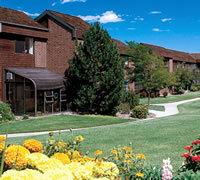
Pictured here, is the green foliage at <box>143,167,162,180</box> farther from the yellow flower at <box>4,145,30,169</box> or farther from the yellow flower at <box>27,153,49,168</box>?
the yellow flower at <box>27,153,49,168</box>

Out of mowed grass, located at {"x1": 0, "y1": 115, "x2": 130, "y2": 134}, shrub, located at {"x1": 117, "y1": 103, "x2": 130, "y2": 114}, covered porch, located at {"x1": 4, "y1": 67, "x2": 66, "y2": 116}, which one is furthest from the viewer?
shrub, located at {"x1": 117, "y1": 103, "x2": 130, "y2": 114}

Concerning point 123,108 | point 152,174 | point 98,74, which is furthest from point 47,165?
point 123,108

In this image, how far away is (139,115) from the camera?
31781 millimetres

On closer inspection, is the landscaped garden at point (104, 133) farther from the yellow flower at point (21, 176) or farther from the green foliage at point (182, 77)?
the green foliage at point (182, 77)

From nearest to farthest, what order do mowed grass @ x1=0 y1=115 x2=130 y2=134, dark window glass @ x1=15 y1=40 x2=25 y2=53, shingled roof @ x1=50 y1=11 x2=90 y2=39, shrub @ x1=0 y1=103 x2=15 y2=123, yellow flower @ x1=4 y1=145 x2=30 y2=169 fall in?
yellow flower @ x1=4 y1=145 x2=30 y2=169, mowed grass @ x1=0 y1=115 x2=130 y2=134, shrub @ x1=0 y1=103 x2=15 y2=123, dark window glass @ x1=15 y1=40 x2=25 y2=53, shingled roof @ x1=50 y1=11 x2=90 y2=39

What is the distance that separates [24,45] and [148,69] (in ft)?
54.7

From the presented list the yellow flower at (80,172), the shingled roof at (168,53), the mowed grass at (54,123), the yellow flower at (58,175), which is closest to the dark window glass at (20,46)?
the mowed grass at (54,123)

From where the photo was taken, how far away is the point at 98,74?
1312 inches

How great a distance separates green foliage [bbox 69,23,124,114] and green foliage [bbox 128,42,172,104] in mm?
13134

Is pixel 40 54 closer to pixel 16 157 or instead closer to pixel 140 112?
pixel 140 112

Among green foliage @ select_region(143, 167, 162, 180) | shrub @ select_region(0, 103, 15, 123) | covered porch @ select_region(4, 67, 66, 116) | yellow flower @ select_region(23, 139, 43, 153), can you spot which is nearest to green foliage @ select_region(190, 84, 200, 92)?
covered porch @ select_region(4, 67, 66, 116)

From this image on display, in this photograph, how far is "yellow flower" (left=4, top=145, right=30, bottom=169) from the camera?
5.36 metres

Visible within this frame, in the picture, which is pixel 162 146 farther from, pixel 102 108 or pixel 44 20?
pixel 44 20

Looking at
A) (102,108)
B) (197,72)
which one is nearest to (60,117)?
(102,108)
